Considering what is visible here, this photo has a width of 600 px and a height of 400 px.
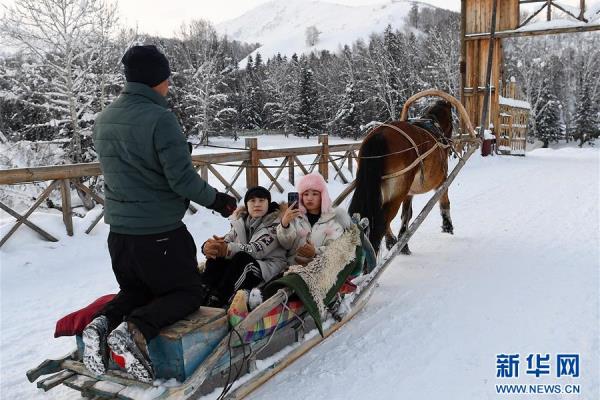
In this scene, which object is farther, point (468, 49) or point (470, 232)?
point (468, 49)

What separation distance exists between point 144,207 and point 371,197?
2784mm

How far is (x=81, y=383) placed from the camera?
2.72 meters

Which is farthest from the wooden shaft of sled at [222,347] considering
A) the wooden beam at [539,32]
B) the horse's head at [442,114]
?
the wooden beam at [539,32]

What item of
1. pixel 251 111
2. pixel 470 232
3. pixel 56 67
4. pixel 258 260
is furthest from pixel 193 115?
pixel 258 260

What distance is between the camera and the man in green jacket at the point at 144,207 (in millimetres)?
2510

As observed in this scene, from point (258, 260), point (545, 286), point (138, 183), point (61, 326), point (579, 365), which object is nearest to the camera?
point (138, 183)

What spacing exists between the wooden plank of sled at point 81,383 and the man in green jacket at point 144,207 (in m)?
0.20

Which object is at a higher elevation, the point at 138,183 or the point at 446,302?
the point at 138,183

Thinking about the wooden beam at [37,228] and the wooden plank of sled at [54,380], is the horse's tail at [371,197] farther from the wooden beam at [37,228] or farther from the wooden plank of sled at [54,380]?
the wooden beam at [37,228]

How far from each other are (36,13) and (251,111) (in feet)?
113

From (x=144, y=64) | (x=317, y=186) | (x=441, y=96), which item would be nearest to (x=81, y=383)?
(x=144, y=64)

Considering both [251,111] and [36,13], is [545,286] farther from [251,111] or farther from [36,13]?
[251,111]

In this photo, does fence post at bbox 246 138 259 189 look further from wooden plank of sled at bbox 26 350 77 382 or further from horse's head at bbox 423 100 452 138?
wooden plank of sled at bbox 26 350 77 382

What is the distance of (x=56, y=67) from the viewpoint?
1703 centimetres
